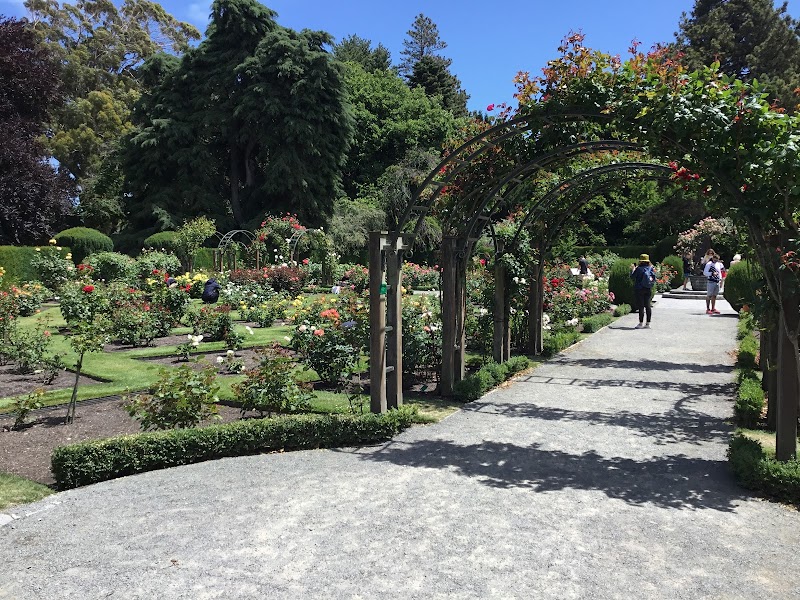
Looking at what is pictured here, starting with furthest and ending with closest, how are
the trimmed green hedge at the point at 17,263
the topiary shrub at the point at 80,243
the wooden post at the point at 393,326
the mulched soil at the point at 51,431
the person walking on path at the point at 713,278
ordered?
the topiary shrub at the point at 80,243
the trimmed green hedge at the point at 17,263
the person walking on path at the point at 713,278
the wooden post at the point at 393,326
the mulched soil at the point at 51,431

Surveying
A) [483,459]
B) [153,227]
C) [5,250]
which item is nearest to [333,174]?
[153,227]

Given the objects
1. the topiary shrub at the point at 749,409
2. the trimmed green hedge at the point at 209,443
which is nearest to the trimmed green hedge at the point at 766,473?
the topiary shrub at the point at 749,409

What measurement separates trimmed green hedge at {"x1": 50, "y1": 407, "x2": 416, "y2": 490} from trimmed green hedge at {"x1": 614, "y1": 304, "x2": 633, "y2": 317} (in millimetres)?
11864

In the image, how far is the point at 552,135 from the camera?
21.1ft

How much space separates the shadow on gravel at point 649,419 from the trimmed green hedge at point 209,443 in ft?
4.04

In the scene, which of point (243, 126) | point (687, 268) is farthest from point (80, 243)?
point (687, 268)

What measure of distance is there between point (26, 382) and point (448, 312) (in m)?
5.06

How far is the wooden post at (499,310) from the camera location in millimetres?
8469

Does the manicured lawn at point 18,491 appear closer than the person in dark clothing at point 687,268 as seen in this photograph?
Result: Yes

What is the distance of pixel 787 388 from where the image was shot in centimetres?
437

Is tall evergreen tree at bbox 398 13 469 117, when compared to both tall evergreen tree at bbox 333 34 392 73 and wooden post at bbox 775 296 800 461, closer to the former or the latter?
tall evergreen tree at bbox 333 34 392 73

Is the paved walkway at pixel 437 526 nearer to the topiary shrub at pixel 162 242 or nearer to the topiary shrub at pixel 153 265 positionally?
the topiary shrub at pixel 153 265

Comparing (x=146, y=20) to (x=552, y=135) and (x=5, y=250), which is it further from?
(x=552, y=135)

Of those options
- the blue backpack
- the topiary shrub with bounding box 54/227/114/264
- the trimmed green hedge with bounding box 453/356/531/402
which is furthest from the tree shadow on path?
the topiary shrub with bounding box 54/227/114/264
